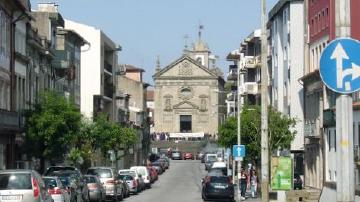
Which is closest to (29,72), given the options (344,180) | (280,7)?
(280,7)

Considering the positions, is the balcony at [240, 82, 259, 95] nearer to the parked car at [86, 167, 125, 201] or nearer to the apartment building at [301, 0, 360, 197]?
the apartment building at [301, 0, 360, 197]

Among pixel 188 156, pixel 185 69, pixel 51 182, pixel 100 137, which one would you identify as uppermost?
pixel 185 69

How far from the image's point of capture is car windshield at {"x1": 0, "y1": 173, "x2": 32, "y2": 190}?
24.1m

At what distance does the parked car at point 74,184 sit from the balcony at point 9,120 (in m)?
6.75

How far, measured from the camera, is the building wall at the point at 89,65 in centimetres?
9256

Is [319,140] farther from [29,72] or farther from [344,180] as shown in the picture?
[344,180]

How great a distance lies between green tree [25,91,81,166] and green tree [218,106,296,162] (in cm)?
1257

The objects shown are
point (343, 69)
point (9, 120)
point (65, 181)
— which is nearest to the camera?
point (343, 69)

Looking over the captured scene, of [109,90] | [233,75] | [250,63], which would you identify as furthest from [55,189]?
[233,75]

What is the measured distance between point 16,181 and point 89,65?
70.1 meters

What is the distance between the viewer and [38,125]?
5028cm

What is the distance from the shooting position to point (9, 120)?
48.9 meters

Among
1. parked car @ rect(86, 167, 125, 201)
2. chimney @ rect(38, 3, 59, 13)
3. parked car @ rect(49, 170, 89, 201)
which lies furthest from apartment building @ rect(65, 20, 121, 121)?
parked car @ rect(49, 170, 89, 201)

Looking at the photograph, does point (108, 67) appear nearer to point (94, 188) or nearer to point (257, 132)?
point (257, 132)
